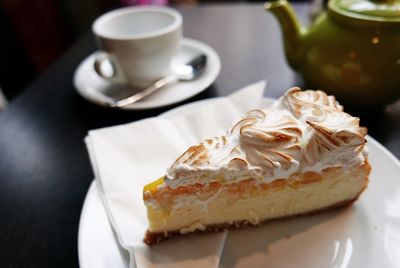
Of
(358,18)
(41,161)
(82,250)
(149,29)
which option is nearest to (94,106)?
(41,161)

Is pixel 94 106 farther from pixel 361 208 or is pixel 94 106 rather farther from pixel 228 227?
pixel 361 208

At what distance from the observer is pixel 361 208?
2.31 ft

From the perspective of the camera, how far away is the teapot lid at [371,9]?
32.0 inches

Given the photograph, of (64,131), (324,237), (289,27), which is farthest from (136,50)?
(324,237)

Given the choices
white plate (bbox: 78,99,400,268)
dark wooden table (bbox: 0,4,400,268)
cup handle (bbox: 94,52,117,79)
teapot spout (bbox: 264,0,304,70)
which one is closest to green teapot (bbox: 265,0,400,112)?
teapot spout (bbox: 264,0,304,70)

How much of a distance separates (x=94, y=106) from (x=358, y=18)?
73 centimetres

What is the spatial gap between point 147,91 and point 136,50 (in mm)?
117

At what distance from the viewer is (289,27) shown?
0.96 m

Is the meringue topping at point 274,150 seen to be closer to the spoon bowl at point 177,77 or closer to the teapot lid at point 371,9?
the teapot lid at point 371,9

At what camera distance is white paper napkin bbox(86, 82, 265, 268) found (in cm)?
63

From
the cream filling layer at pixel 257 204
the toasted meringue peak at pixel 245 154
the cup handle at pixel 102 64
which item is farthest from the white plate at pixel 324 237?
the cup handle at pixel 102 64

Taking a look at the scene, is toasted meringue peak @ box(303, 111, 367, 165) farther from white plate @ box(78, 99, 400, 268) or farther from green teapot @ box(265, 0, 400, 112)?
green teapot @ box(265, 0, 400, 112)

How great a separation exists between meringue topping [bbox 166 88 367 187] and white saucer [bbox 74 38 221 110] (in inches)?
13.6

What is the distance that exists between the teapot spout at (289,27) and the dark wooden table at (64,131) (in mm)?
134
